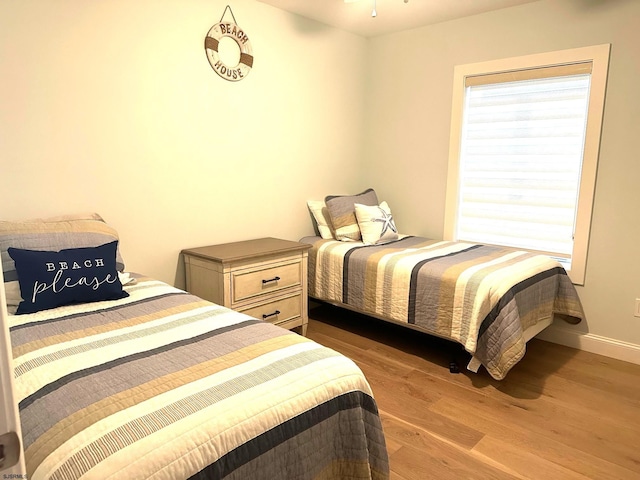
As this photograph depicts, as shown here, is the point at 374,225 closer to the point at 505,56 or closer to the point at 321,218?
the point at 321,218

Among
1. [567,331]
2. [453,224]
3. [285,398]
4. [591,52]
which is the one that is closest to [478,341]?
[567,331]

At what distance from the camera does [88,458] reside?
3.19 ft

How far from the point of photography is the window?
290 centimetres

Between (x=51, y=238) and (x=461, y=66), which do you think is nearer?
(x=51, y=238)

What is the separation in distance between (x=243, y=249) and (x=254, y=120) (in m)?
0.96

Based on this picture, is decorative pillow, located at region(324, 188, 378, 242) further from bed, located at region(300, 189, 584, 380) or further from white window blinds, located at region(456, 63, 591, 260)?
white window blinds, located at region(456, 63, 591, 260)

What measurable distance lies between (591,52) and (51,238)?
3.28 meters

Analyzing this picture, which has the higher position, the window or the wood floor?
the window

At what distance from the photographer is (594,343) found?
298cm

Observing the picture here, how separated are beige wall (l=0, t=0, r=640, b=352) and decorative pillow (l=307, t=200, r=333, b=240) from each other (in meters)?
0.09

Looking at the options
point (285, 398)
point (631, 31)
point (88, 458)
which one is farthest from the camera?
point (631, 31)

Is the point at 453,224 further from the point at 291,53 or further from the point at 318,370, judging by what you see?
the point at 318,370

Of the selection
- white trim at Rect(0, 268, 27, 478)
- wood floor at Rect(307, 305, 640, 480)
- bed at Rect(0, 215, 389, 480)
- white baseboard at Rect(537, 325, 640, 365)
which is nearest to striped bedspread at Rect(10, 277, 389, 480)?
bed at Rect(0, 215, 389, 480)

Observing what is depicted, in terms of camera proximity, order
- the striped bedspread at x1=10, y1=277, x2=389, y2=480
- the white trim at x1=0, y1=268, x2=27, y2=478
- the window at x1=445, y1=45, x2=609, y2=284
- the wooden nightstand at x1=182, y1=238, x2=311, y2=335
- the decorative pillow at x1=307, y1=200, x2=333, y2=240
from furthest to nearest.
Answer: the decorative pillow at x1=307, y1=200, x2=333, y2=240 < the window at x1=445, y1=45, x2=609, y2=284 < the wooden nightstand at x1=182, y1=238, x2=311, y2=335 < the striped bedspread at x1=10, y1=277, x2=389, y2=480 < the white trim at x1=0, y1=268, x2=27, y2=478
